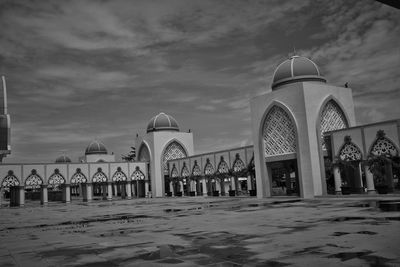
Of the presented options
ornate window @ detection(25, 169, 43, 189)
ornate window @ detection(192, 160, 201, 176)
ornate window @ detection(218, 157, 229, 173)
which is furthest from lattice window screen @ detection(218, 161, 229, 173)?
ornate window @ detection(25, 169, 43, 189)

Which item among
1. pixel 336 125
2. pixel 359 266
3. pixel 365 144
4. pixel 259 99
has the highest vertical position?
pixel 259 99

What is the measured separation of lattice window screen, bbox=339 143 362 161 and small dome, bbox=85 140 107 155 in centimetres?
4164

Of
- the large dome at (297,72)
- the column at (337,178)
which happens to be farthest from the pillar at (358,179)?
the large dome at (297,72)

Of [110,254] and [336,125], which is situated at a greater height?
[336,125]

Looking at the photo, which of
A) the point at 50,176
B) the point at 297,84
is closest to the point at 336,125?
the point at 297,84

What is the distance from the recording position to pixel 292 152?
25.9 metres

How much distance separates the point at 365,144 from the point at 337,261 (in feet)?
60.9

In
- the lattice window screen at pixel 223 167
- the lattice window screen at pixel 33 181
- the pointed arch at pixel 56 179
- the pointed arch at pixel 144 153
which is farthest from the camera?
the pointed arch at pixel 144 153

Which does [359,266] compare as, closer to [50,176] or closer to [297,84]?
[297,84]

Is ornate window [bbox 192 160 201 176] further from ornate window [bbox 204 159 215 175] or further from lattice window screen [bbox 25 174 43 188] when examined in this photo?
lattice window screen [bbox 25 174 43 188]

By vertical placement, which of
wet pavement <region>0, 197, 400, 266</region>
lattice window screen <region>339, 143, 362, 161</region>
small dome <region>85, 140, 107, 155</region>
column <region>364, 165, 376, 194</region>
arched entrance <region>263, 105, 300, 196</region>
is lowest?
wet pavement <region>0, 197, 400, 266</region>

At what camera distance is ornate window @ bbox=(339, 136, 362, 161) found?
23.4 m

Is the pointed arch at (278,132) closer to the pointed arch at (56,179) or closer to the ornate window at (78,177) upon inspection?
the ornate window at (78,177)

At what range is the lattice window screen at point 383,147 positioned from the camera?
21328 millimetres
